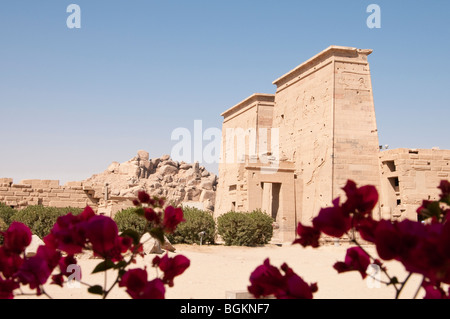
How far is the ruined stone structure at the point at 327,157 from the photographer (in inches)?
861

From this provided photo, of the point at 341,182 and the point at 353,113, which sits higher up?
the point at 353,113

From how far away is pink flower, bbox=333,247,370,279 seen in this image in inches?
77.4

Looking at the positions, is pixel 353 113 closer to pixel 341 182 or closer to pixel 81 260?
pixel 341 182

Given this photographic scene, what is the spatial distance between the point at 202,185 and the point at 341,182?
3452 cm

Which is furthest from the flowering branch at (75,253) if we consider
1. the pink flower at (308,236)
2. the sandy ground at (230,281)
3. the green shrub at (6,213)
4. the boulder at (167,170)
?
the boulder at (167,170)

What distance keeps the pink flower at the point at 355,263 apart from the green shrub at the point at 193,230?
1606 centimetres

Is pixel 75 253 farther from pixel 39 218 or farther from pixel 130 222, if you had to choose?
pixel 39 218

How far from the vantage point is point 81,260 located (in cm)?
1188

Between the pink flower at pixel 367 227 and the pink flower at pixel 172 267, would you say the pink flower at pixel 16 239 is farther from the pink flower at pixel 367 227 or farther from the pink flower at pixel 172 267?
the pink flower at pixel 367 227

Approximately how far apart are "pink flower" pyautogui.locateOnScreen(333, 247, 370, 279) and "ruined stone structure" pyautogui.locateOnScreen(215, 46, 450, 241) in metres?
19.8

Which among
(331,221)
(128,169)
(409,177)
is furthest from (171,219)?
(128,169)

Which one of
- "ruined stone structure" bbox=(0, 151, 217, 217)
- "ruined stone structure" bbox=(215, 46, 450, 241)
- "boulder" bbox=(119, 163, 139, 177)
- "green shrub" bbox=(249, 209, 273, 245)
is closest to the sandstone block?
"ruined stone structure" bbox=(0, 151, 217, 217)

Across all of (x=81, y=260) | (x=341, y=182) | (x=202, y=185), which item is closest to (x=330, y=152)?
(x=341, y=182)
